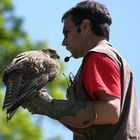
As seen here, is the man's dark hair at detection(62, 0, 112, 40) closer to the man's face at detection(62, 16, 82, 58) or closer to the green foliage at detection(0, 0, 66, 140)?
the man's face at detection(62, 16, 82, 58)

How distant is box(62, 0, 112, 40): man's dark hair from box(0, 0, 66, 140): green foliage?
9.31m

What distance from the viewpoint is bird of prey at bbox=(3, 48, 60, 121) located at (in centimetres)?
430

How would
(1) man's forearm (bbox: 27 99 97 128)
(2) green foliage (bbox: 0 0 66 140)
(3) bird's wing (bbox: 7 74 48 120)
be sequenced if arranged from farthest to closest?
(2) green foliage (bbox: 0 0 66 140) < (3) bird's wing (bbox: 7 74 48 120) < (1) man's forearm (bbox: 27 99 97 128)

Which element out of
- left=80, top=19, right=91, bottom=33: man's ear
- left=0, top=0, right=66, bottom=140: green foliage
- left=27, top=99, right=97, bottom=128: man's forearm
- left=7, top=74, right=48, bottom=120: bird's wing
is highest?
left=80, top=19, right=91, bottom=33: man's ear

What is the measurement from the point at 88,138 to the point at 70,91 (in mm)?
316

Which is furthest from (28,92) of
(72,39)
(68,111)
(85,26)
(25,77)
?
(85,26)

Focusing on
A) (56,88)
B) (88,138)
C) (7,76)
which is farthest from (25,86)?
(56,88)

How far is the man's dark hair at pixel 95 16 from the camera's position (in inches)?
176

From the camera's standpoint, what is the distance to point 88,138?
14.2 ft

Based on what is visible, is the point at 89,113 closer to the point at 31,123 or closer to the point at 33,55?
the point at 33,55

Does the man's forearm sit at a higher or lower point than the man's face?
lower

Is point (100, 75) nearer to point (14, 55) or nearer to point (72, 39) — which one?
point (72, 39)

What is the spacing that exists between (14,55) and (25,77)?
10.4m

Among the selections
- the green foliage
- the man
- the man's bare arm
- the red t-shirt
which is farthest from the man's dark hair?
the green foliage
